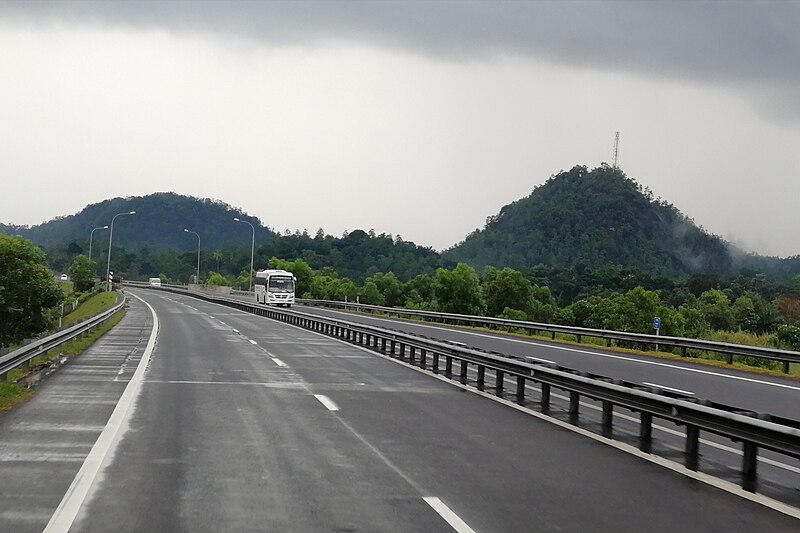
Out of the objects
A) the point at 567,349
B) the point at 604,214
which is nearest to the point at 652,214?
the point at 604,214

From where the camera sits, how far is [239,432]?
11.8 m

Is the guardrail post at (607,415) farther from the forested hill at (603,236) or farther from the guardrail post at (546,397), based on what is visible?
→ the forested hill at (603,236)

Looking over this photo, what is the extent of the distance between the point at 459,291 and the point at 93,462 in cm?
11186

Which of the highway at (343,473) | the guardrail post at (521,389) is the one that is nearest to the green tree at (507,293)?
the guardrail post at (521,389)

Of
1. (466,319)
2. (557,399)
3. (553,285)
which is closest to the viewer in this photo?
(557,399)

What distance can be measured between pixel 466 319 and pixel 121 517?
155 feet

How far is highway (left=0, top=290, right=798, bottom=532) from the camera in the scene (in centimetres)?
737

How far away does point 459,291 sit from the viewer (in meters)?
121

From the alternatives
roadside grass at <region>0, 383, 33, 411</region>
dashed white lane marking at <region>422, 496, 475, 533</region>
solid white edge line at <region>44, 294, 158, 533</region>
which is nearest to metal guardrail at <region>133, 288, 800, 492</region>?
dashed white lane marking at <region>422, 496, 475, 533</region>

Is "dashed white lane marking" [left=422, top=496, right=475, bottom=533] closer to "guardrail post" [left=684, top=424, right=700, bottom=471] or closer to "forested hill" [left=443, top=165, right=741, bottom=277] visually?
"guardrail post" [left=684, top=424, right=700, bottom=471]

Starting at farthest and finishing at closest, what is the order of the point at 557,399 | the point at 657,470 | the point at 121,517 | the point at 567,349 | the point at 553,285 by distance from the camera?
the point at 553,285, the point at 567,349, the point at 557,399, the point at 657,470, the point at 121,517

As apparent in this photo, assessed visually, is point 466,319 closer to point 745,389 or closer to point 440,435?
point 745,389

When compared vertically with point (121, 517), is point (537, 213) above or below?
above

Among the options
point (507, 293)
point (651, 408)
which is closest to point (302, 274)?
point (507, 293)
